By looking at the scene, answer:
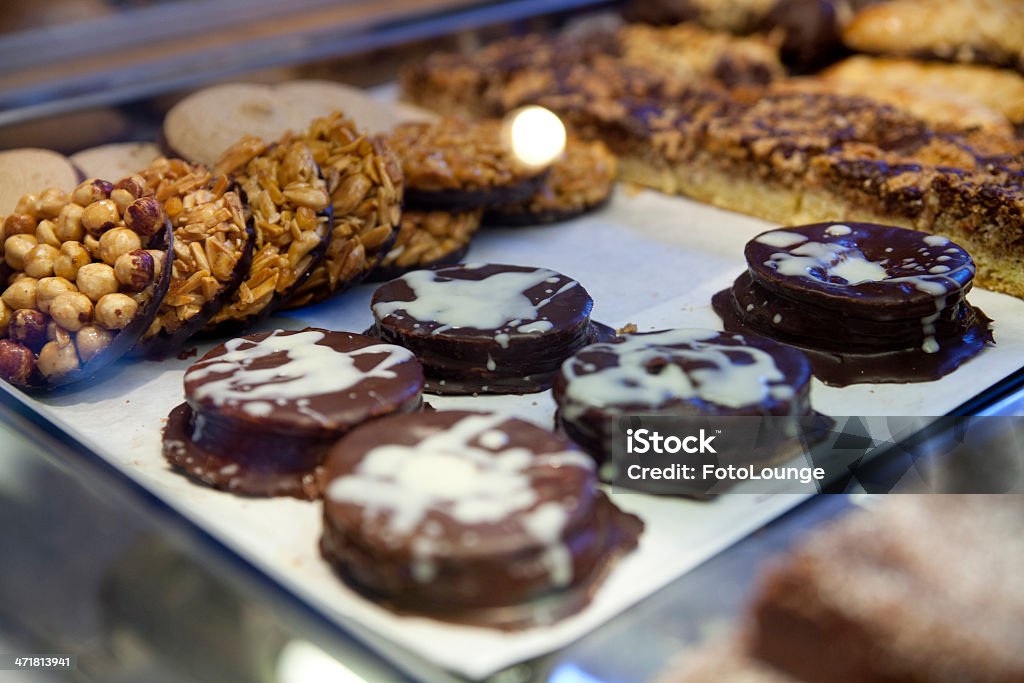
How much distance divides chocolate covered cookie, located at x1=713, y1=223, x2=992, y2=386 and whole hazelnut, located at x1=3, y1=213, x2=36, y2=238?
1637 mm

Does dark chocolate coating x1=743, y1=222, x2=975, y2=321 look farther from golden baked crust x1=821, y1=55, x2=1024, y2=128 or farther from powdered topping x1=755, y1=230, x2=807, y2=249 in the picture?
golden baked crust x1=821, y1=55, x2=1024, y2=128

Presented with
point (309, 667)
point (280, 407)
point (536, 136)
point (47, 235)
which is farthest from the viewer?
point (536, 136)

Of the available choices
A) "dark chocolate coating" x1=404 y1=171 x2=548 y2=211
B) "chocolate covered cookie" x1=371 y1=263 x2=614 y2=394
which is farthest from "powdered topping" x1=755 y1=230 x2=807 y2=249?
"dark chocolate coating" x1=404 y1=171 x2=548 y2=211

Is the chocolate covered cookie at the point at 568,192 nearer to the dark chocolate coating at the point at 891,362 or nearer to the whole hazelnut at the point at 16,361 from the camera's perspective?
the dark chocolate coating at the point at 891,362

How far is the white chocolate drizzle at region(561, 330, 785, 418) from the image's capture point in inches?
74.1

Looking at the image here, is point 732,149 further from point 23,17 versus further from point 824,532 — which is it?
point 23,17

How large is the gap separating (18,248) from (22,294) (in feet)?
0.37

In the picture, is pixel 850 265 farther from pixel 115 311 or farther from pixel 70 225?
pixel 70 225

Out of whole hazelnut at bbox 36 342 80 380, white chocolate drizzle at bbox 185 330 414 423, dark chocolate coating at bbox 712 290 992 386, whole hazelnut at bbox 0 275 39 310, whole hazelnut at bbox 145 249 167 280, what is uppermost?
whole hazelnut at bbox 145 249 167 280

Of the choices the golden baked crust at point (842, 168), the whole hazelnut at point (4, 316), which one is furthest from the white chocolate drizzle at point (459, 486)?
the golden baked crust at point (842, 168)

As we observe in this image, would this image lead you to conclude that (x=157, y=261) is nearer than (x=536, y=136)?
Yes

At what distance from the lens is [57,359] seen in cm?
224

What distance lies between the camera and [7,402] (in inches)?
86.5

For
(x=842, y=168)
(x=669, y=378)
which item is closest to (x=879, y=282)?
(x=669, y=378)
